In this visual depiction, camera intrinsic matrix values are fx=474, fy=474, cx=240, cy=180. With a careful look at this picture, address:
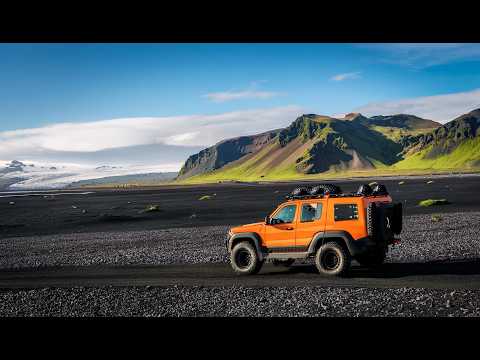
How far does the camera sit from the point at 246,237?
16.2m

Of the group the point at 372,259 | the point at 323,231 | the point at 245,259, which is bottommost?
the point at 372,259

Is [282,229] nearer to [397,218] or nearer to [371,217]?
[371,217]

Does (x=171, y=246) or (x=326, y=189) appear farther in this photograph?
(x=171, y=246)

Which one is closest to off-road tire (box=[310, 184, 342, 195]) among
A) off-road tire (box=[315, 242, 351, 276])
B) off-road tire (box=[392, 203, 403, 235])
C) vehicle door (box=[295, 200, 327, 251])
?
vehicle door (box=[295, 200, 327, 251])

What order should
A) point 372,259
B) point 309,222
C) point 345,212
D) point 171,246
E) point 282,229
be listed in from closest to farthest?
1. point 345,212
2. point 309,222
3. point 282,229
4. point 372,259
5. point 171,246

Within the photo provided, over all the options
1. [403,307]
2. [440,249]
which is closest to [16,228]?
[440,249]

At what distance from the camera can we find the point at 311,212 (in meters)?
15.4

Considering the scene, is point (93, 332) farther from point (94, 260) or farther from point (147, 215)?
point (147, 215)

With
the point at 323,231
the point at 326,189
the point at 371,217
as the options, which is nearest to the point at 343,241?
the point at 323,231

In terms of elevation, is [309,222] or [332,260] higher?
[309,222]

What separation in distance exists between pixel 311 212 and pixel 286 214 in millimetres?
902

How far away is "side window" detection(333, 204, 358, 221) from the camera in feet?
48.2

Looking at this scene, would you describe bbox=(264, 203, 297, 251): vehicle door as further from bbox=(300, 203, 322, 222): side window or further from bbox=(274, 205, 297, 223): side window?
bbox=(300, 203, 322, 222): side window
